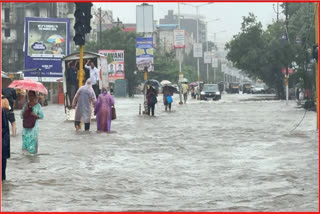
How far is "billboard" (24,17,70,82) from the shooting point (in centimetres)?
5694

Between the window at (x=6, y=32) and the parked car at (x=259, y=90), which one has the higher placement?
the window at (x=6, y=32)

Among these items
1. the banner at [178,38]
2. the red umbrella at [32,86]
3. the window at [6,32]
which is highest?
the window at [6,32]

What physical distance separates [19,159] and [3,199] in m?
5.57

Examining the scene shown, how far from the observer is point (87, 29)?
24969mm

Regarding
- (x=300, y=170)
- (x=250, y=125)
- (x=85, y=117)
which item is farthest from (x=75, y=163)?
(x=250, y=125)

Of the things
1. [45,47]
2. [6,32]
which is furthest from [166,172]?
[6,32]

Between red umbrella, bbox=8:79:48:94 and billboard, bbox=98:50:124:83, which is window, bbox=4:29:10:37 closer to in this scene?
billboard, bbox=98:50:124:83

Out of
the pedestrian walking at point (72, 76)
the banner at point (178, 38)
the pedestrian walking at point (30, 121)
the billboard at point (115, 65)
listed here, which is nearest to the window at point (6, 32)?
the billboard at point (115, 65)

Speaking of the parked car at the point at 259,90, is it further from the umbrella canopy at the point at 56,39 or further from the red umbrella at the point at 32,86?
the red umbrella at the point at 32,86

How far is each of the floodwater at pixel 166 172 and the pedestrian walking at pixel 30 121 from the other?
0.27 metres

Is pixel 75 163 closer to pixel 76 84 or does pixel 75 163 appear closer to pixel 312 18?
pixel 76 84

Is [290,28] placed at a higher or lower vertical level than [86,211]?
higher

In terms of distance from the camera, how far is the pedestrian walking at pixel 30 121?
1698 centimetres

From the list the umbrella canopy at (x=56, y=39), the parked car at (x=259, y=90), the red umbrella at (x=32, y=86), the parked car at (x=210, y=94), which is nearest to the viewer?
the red umbrella at (x=32, y=86)
